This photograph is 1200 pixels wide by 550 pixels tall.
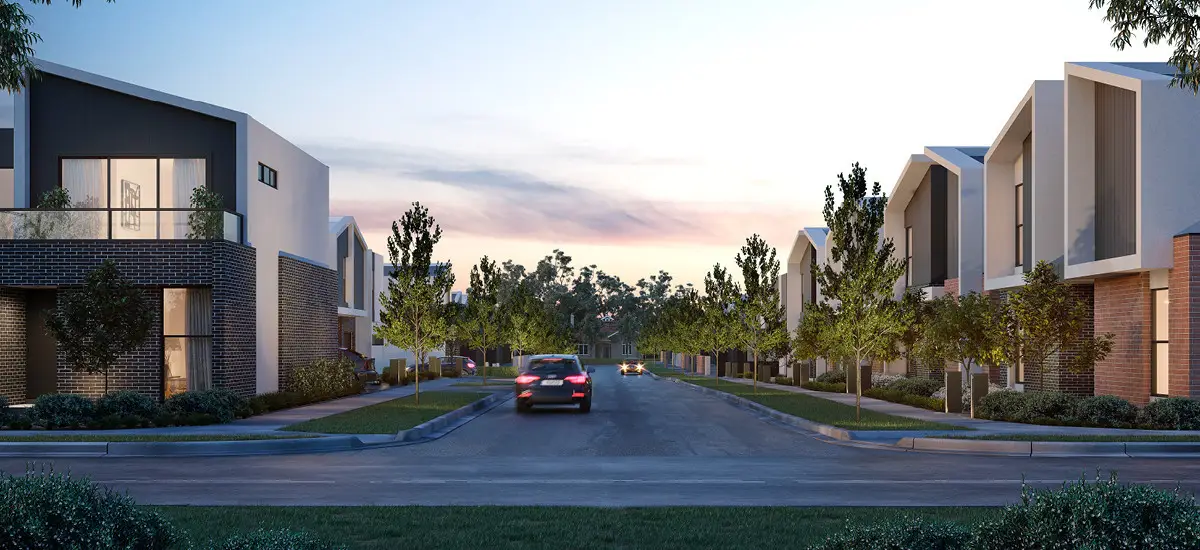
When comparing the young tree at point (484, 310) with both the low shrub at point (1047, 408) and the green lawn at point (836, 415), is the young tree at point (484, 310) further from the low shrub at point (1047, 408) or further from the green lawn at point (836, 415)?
the low shrub at point (1047, 408)

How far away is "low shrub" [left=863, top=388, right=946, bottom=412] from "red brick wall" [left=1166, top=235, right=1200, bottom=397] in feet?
24.0

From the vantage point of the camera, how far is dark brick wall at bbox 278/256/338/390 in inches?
1353

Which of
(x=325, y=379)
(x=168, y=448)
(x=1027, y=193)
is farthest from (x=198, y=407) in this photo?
(x=1027, y=193)

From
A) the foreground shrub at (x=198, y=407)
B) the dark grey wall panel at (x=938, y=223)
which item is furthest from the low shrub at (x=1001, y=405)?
the foreground shrub at (x=198, y=407)

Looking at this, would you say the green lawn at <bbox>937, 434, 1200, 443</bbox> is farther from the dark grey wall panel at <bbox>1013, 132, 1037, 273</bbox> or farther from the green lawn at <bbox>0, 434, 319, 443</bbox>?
the dark grey wall panel at <bbox>1013, 132, 1037, 273</bbox>

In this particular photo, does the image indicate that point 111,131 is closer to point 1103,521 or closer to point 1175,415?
point 1175,415

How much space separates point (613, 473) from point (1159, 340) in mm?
16249

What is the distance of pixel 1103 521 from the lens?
21.6 feet

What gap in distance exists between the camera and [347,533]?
9.94 metres

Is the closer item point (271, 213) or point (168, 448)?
point (168, 448)

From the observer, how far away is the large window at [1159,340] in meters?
26.0

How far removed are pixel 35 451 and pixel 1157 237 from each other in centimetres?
2266

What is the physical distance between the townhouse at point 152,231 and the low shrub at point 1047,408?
18.9m

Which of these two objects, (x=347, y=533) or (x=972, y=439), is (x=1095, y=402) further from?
(x=347, y=533)
